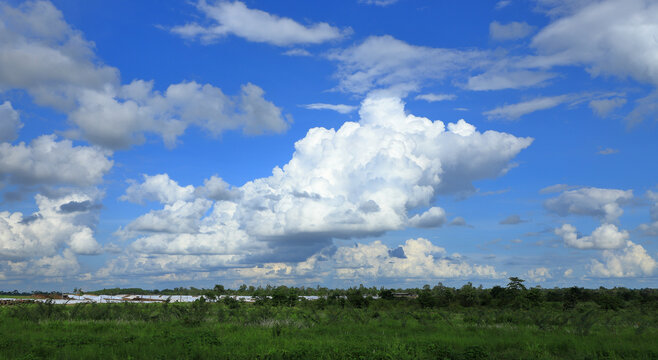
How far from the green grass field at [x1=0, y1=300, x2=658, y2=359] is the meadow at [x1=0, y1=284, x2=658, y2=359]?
57 mm

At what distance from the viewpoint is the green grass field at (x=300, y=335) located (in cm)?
2231

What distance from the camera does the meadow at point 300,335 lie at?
→ 73.3ft

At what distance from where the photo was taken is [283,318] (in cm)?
3547

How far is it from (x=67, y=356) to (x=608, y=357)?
2509 centimetres

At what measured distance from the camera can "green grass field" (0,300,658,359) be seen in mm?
22312

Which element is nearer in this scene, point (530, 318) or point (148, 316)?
point (148, 316)

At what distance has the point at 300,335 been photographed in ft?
92.6

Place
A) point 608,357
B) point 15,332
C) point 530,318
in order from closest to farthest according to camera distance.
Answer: point 608,357 → point 15,332 → point 530,318

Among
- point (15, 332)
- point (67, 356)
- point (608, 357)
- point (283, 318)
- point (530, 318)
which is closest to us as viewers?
point (67, 356)

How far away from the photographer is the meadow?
22.3 m

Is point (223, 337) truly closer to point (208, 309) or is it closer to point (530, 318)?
point (208, 309)

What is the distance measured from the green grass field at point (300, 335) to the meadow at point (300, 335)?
6cm

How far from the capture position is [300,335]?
92.6ft

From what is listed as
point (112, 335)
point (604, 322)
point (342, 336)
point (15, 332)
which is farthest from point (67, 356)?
point (604, 322)
